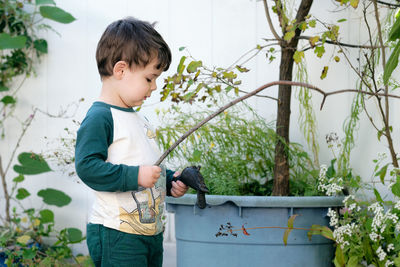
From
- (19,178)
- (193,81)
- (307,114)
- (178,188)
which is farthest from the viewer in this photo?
(19,178)

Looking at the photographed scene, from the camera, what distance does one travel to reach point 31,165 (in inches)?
118

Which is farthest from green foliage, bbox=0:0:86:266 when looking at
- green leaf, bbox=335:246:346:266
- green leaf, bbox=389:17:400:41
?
green leaf, bbox=389:17:400:41

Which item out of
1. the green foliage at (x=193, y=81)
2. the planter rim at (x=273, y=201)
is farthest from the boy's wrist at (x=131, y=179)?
the planter rim at (x=273, y=201)

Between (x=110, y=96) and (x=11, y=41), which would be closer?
(x=110, y=96)

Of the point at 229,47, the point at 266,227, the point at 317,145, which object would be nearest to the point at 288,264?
the point at 266,227

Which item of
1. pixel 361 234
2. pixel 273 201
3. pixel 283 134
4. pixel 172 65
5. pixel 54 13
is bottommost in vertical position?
pixel 361 234

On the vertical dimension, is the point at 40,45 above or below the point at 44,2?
below

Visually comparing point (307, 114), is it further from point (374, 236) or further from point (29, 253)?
point (29, 253)

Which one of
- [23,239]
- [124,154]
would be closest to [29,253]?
[23,239]

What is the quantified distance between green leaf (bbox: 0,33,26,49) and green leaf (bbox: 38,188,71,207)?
767mm

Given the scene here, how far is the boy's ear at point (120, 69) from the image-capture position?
5.42ft

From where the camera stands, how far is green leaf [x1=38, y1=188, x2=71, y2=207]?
3.00 m

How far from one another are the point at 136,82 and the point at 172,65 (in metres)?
1.27

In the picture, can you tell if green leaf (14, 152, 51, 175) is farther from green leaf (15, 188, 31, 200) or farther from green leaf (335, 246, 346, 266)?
green leaf (335, 246, 346, 266)
